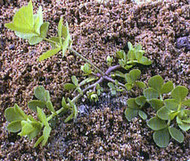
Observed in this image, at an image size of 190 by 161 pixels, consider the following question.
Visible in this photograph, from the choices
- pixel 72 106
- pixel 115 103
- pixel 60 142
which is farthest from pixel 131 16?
pixel 60 142

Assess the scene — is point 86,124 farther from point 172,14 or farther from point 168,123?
point 172,14

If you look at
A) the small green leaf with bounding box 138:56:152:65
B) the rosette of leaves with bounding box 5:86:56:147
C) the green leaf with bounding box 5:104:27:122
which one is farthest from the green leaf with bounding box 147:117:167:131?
the green leaf with bounding box 5:104:27:122

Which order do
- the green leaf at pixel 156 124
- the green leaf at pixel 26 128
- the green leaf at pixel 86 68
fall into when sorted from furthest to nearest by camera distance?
1. the green leaf at pixel 86 68
2. the green leaf at pixel 156 124
3. the green leaf at pixel 26 128

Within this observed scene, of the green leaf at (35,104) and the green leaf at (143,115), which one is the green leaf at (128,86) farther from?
the green leaf at (35,104)

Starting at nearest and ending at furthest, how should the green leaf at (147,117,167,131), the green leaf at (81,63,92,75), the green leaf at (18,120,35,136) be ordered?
the green leaf at (18,120,35,136) → the green leaf at (147,117,167,131) → the green leaf at (81,63,92,75)

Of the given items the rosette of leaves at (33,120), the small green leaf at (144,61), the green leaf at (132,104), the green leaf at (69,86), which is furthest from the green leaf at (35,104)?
the small green leaf at (144,61)

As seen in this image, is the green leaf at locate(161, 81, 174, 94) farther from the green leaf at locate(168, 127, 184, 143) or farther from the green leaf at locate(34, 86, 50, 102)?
the green leaf at locate(34, 86, 50, 102)
